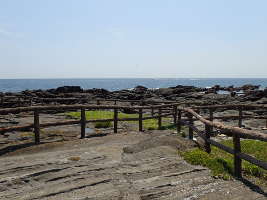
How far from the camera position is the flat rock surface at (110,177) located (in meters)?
6.95

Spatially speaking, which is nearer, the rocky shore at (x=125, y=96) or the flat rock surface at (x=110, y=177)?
the flat rock surface at (x=110, y=177)

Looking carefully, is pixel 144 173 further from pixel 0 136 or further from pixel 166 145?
pixel 0 136

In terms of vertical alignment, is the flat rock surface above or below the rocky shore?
above

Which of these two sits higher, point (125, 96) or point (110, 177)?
point (110, 177)

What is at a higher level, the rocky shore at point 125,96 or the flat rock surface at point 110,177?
the flat rock surface at point 110,177

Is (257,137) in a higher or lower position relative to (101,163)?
higher

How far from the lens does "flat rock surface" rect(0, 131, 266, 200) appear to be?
22.8ft

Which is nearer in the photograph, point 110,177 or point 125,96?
point 110,177

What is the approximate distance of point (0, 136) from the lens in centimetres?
1355

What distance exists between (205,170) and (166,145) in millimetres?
2716

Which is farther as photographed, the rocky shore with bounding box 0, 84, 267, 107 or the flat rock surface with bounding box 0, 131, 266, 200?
the rocky shore with bounding box 0, 84, 267, 107

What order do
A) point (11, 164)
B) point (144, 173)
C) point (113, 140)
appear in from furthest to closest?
point (113, 140), point (11, 164), point (144, 173)

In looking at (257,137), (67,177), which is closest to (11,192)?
(67,177)

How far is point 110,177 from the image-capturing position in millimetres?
7891
